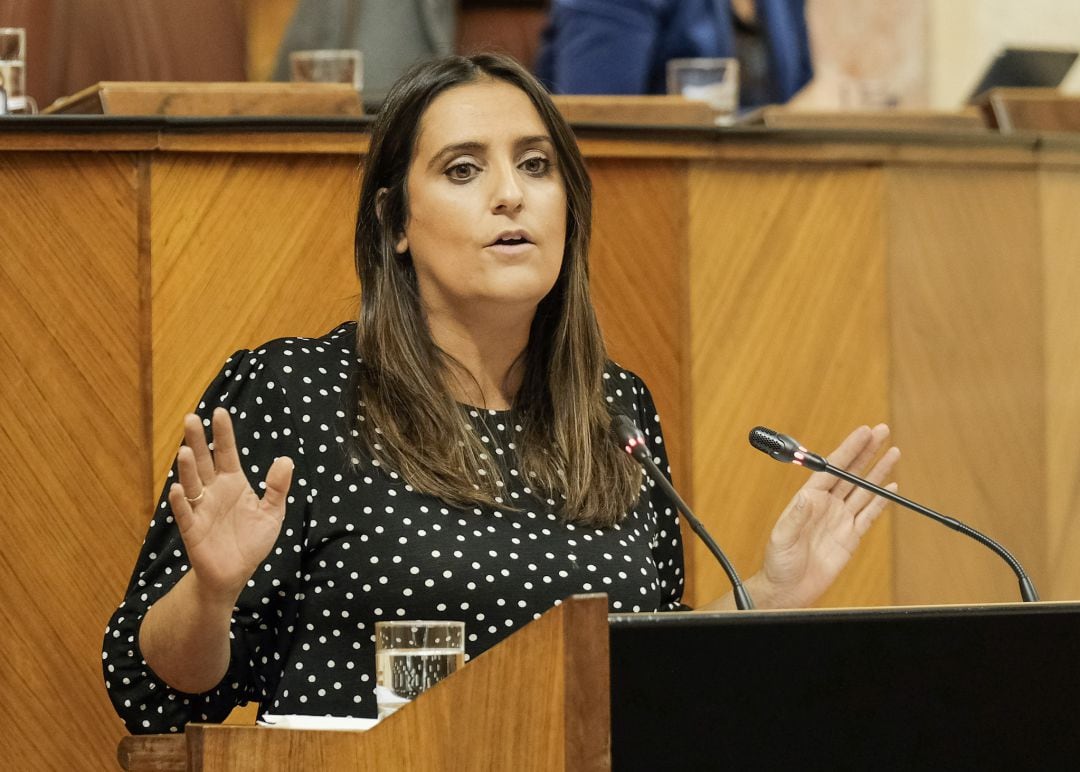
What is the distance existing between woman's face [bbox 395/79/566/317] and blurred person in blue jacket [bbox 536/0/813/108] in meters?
1.60

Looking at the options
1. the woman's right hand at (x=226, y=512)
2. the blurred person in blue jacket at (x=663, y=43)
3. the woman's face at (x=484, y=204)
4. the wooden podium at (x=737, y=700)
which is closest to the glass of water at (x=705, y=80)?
the blurred person in blue jacket at (x=663, y=43)

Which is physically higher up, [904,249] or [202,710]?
[904,249]

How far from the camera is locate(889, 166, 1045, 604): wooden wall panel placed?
2.75 metres

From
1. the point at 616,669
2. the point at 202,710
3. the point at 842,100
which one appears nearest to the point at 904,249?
the point at 842,100

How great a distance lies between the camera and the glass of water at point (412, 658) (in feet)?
4.74

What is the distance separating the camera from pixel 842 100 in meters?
3.75

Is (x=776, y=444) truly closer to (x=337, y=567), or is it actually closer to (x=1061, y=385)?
(x=337, y=567)

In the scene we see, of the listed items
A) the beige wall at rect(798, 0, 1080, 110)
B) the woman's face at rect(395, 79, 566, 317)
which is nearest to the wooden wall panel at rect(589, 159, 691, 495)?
the woman's face at rect(395, 79, 566, 317)

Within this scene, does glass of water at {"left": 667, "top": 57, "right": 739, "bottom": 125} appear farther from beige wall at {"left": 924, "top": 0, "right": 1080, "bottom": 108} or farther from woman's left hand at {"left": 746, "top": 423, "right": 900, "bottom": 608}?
beige wall at {"left": 924, "top": 0, "right": 1080, "bottom": 108}

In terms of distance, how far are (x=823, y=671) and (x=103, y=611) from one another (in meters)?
1.38

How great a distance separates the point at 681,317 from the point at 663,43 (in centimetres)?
123

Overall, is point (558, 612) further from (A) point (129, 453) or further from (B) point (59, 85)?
(B) point (59, 85)

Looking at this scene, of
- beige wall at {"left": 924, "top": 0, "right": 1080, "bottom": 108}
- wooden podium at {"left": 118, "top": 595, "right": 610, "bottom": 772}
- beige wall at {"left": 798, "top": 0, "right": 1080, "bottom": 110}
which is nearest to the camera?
wooden podium at {"left": 118, "top": 595, "right": 610, "bottom": 772}

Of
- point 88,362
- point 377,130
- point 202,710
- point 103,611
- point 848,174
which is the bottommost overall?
point 103,611
